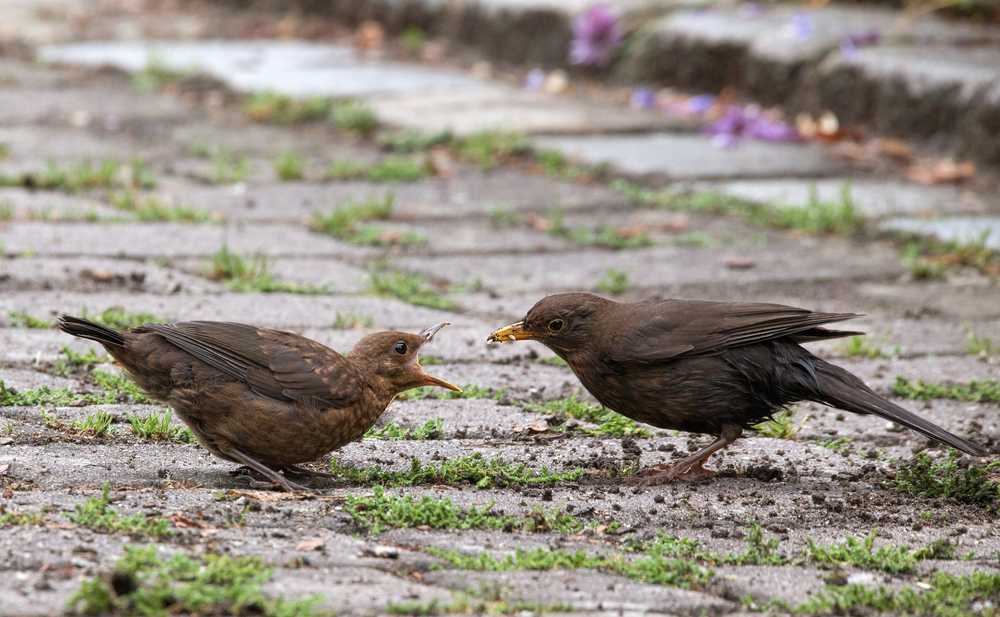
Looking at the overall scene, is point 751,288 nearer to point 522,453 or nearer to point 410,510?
point 522,453

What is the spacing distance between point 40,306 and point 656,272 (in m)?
2.65

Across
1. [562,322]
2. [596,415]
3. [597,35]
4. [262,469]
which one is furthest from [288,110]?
[262,469]

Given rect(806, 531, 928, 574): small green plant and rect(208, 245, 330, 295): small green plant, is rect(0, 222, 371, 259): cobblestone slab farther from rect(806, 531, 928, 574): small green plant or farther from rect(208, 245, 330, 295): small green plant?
rect(806, 531, 928, 574): small green plant

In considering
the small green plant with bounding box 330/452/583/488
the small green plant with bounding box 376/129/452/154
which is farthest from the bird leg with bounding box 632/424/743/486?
the small green plant with bounding box 376/129/452/154

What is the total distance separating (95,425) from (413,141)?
4.97 m

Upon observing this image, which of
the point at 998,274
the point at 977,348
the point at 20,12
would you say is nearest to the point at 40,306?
the point at 977,348

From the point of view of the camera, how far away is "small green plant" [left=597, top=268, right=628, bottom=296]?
258 inches

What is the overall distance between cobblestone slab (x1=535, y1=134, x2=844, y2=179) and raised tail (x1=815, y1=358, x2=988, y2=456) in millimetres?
3950

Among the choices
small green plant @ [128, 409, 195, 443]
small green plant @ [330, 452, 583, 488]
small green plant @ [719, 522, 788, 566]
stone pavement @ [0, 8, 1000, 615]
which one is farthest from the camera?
small green plant @ [128, 409, 195, 443]

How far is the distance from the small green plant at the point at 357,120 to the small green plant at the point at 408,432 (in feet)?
16.3

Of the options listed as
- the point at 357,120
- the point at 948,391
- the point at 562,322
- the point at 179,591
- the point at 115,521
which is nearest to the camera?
the point at 179,591

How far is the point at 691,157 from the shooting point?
29.6 feet

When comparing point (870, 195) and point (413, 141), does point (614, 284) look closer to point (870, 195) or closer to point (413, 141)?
point (870, 195)

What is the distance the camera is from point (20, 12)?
47.3 feet
